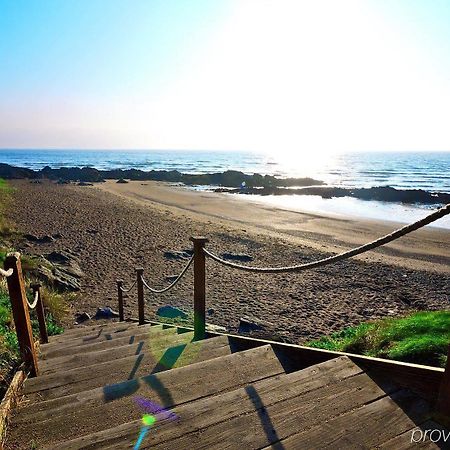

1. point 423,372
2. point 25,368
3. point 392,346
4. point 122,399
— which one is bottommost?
point 392,346

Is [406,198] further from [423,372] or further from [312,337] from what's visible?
[423,372]

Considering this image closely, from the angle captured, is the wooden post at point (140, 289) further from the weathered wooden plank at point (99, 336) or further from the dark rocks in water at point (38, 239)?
the dark rocks in water at point (38, 239)

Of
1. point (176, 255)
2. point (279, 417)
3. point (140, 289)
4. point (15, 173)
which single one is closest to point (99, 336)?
point (140, 289)

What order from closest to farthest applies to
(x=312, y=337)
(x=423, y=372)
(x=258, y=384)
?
(x=423, y=372) < (x=258, y=384) < (x=312, y=337)

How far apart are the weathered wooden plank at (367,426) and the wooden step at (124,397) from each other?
703 mm

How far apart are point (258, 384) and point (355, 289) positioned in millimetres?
8330

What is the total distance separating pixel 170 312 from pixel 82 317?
201cm

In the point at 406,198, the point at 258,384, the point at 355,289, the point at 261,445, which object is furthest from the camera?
the point at 406,198

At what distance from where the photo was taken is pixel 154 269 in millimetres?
11406

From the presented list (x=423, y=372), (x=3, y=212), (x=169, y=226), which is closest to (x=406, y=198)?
(x=169, y=226)

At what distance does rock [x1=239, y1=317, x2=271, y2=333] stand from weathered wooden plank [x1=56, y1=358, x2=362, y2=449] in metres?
4.88

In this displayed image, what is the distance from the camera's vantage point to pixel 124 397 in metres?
2.34

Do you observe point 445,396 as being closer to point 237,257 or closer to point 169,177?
point 237,257

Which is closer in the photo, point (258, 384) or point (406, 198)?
point (258, 384)
